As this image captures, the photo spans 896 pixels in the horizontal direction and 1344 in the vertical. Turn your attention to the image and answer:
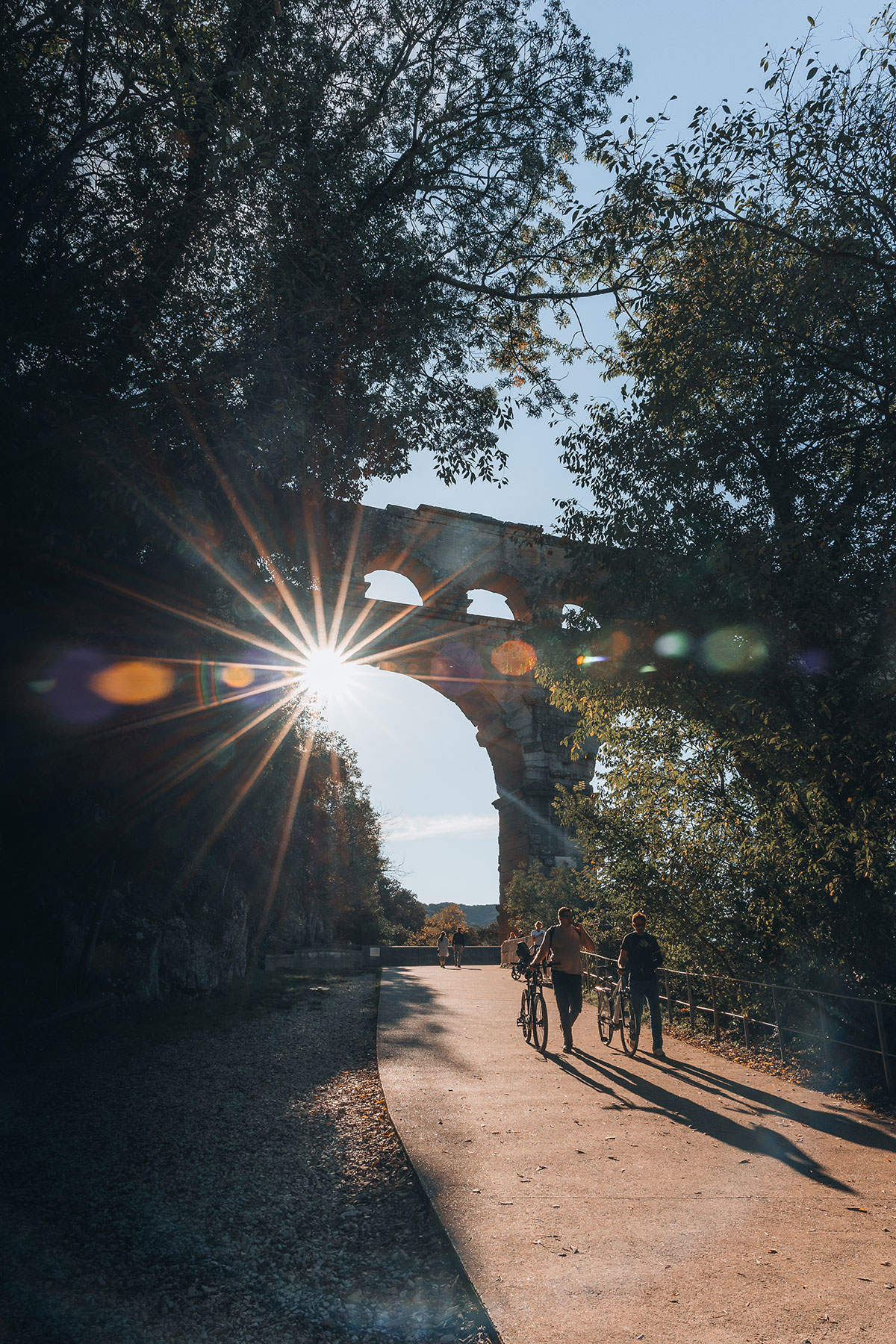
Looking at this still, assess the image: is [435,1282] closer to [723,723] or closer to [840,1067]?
[840,1067]

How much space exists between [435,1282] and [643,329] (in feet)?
28.1

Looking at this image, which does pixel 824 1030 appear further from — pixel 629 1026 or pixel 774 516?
pixel 774 516

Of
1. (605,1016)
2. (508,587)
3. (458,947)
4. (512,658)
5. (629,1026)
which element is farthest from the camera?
(458,947)

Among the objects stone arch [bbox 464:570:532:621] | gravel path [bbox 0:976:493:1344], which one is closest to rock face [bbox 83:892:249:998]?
gravel path [bbox 0:976:493:1344]

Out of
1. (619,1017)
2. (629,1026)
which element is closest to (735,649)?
(629,1026)

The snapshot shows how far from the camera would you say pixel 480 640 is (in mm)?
23203

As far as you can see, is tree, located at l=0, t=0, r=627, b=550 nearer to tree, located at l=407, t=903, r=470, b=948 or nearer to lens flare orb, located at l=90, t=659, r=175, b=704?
lens flare orb, located at l=90, t=659, r=175, b=704

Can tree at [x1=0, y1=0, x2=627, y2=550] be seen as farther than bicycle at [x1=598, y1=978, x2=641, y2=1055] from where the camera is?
No

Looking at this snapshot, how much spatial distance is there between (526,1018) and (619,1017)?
3.56 ft

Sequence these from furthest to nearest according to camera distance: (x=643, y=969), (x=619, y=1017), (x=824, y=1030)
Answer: (x=619, y=1017), (x=643, y=969), (x=824, y=1030)

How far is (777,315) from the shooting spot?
7.03 meters

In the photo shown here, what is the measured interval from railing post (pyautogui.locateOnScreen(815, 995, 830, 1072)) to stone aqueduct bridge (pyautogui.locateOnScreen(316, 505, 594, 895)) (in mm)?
14422

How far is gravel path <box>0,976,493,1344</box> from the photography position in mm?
3234

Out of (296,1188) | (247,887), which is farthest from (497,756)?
(296,1188)
